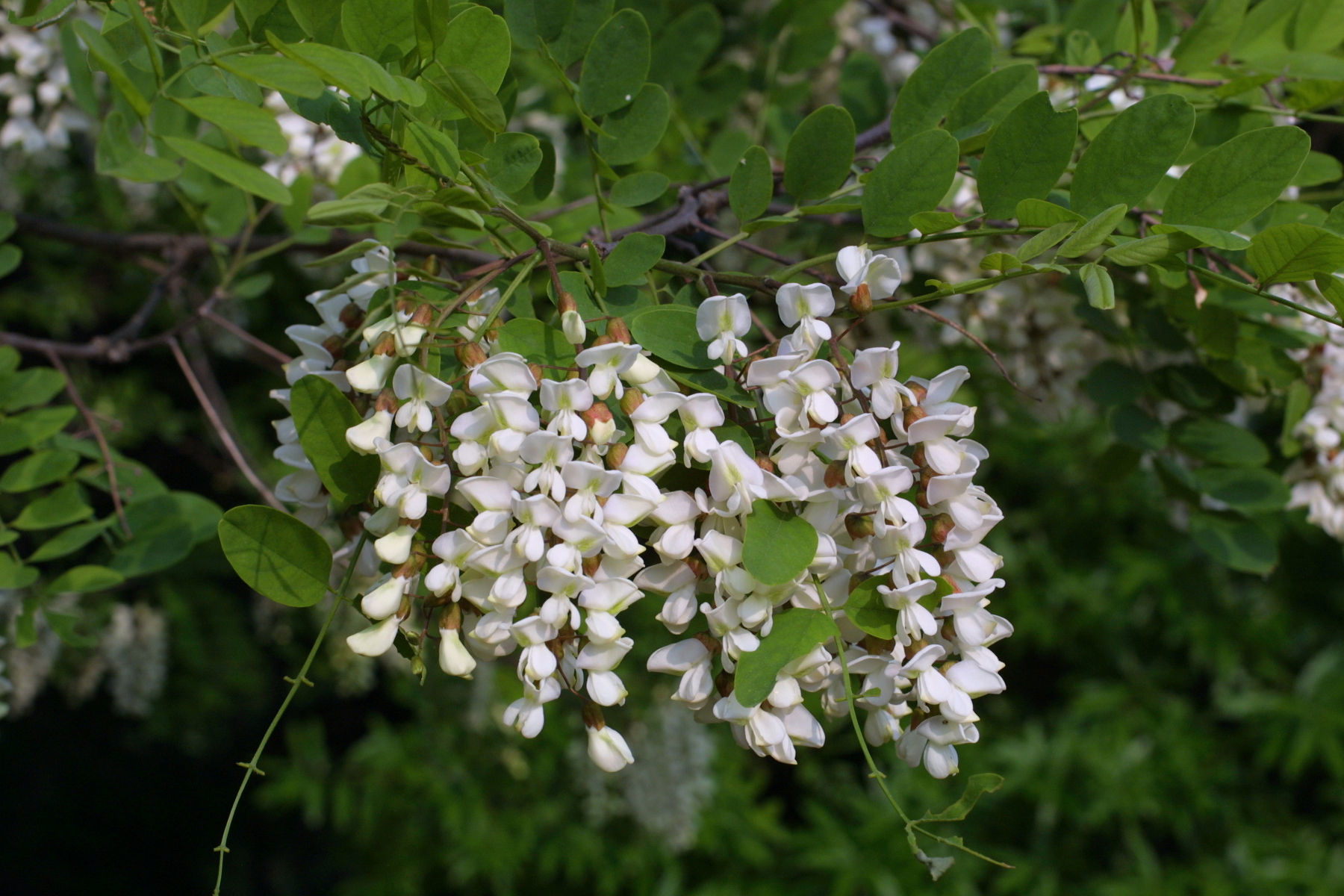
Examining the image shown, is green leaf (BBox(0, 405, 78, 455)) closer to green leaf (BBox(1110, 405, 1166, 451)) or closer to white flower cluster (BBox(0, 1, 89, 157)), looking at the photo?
white flower cluster (BBox(0, 1, 89, 157))

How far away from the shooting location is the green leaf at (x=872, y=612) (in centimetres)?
49

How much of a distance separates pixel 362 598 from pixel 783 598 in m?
0.23

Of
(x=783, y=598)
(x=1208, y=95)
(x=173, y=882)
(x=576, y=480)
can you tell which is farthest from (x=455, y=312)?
(x=173, y=882)

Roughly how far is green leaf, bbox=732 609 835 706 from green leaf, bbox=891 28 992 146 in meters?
0.37

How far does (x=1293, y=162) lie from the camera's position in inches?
20.5

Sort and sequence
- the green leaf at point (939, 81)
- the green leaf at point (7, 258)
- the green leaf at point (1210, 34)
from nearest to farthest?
the green leaf at point (939, 81) < the green leaf at point (1210, 34) < the green leaf at point (7, 258)

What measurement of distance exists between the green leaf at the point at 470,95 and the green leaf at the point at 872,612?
328 mm

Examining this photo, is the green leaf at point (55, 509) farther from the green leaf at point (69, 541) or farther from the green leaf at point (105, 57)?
the green leaf at point (105, 57)

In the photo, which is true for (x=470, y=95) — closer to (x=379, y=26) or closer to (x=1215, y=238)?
(x=379, y=26)

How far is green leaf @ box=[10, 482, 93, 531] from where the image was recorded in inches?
32.6

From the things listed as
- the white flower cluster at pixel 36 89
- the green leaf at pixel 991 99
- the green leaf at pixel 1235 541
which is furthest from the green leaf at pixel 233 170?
the white flower cluster at pixel 36 89

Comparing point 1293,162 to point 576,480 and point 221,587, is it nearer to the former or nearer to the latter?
point 576,480

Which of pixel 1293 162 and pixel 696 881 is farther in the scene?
pixel 696 881

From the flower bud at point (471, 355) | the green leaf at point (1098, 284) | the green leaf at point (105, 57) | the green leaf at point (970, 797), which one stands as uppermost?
the green leaf at point (105, 57)
